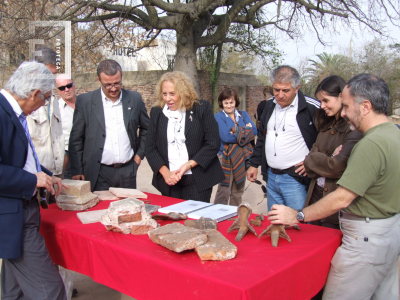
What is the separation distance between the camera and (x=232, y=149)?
4602mm

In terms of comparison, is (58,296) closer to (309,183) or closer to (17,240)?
(17,240)

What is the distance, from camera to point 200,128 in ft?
10.3

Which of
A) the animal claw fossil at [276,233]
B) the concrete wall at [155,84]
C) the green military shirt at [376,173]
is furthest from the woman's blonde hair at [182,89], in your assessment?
the concrete wall at [155,84]

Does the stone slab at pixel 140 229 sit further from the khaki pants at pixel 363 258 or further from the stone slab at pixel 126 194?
the khaki pants at pixel 363 258

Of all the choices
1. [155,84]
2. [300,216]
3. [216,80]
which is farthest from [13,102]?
[216,80]

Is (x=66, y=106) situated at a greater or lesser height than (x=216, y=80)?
lesser

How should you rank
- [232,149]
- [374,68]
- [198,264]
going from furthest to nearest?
1. [374,68]
2. [232,149]
3. [198,264]

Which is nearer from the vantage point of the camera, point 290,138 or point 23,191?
point 23,191

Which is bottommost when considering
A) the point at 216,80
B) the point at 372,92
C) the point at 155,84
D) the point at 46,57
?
the point at 372,92

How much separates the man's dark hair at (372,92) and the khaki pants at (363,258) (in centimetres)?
60

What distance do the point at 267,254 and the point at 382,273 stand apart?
2.22 feet

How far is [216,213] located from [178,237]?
2.15 ft

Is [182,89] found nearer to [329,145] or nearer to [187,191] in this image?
[187,191]

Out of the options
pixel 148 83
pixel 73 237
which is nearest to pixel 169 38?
pixel 148 83
